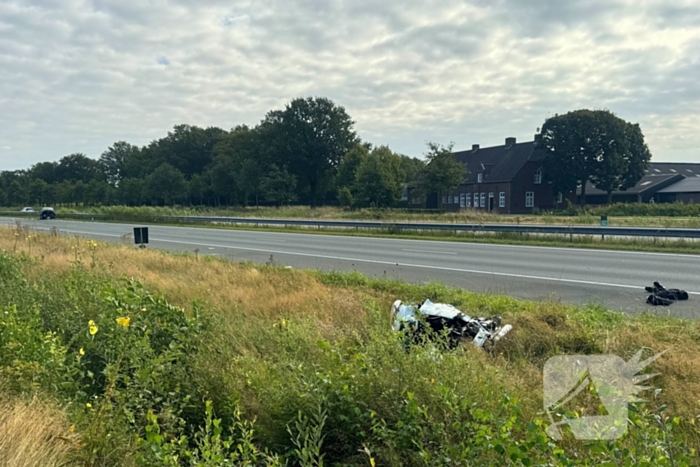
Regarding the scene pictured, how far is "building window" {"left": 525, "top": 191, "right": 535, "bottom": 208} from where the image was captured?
67875 mm

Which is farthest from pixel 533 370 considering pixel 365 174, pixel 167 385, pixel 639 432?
pixel 365 174

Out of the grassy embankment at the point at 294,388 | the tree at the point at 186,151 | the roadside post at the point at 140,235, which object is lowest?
the grassy embankment at the point at 294,388

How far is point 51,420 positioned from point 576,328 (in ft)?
18.4

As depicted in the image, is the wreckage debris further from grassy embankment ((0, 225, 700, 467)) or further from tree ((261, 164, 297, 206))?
tree ((261, 164, 297, 206))

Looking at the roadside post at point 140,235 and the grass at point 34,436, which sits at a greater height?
the roadside post at point 140,235

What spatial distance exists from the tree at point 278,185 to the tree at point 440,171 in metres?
25.9

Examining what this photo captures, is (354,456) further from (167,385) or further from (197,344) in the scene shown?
(197,344)

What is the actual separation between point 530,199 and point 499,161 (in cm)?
784

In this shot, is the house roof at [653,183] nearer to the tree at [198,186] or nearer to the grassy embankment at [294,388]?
the tree at [198,186]

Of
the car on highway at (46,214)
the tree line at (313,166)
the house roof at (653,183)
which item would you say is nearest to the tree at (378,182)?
the tree line at (313,166)

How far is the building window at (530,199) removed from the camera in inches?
2672

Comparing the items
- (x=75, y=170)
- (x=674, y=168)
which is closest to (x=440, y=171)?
(x=674, y=168)

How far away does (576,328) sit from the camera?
20.3 ft

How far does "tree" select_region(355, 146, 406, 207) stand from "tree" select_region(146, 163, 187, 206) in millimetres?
39458
